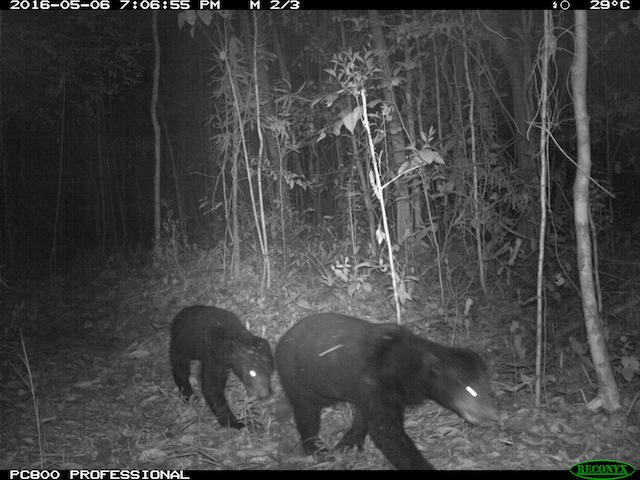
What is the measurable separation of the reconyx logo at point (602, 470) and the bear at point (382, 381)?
0.71 m

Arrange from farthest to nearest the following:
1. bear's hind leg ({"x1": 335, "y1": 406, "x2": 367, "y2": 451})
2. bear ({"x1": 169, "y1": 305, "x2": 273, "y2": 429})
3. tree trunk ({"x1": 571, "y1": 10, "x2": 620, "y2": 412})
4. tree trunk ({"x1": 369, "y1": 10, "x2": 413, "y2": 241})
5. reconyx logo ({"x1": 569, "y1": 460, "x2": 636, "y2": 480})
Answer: tree trunk ({"x1": 369, "y1": 10, "x2": 413, "y2": 241})
bear ({"x1": 169, "y1": 305, "x2": 273, "y2": 429})
bear's hind leg ({"x1": 335, "y1": 406, "x2": 367, "y2": 451})
tree trunk ({"x1": 571, "y1": 10, "x2": 620, "y2": 412})
reconyx logo ({"x1": 569, "y1": 460, "x2": 636, "y2": 480})

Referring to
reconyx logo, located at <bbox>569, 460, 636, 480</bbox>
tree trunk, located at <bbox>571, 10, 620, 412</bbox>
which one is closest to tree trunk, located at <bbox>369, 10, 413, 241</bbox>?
tree trunk, located at <bbox>571, 10, 620, 412</bbox>

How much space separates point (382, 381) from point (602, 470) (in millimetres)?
1692

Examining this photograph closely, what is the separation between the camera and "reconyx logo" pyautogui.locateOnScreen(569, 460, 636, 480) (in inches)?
160

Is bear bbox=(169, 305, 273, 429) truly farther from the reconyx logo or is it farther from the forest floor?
the reconyx logo

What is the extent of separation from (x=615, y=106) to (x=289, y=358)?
876 centimetres

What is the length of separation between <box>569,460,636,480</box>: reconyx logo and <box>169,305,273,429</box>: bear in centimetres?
272

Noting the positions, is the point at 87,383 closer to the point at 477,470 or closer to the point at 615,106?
the point at 477,470

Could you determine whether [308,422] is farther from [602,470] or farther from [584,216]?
[584,216]

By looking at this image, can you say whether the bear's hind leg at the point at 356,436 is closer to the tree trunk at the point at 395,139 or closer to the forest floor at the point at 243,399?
the forest floor at the point at 243,399

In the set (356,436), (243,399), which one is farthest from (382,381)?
(243,399)

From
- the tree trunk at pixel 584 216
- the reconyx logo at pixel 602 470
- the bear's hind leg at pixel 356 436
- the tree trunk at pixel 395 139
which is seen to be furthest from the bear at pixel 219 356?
the tree trunk at pixel 395 139

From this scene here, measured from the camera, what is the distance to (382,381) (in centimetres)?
420

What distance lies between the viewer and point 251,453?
501 cm
